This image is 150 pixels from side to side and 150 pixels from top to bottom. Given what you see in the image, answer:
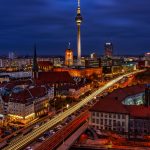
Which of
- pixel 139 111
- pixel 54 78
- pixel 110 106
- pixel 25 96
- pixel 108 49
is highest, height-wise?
pixel 108 49

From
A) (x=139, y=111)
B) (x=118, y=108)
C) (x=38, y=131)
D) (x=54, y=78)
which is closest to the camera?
(x=38, y=131)

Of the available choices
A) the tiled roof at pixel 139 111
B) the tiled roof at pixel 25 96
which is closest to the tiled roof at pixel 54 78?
the tiled roof at pixel 25 96

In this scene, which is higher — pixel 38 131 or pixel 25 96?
pixel 25 96

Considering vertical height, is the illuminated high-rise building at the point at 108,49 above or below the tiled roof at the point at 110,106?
above

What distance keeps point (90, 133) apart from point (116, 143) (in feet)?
4.62

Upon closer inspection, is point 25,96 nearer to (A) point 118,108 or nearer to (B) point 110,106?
(B) point 110,106

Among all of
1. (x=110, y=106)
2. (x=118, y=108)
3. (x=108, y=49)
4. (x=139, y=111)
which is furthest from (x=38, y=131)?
(x=108, y=49)

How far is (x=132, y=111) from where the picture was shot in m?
14.1

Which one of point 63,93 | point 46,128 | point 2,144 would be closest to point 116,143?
point 46,128

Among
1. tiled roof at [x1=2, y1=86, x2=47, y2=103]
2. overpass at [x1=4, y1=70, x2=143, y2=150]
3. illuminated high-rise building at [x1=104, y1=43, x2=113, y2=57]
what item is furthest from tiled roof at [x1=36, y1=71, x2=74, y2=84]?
illuminated high-rise building at [x1=104, y1=43, x2=113, y2=57]

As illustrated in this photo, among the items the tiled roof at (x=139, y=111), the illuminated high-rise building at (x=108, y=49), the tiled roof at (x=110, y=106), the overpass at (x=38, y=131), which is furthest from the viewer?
the illuminated high-rise building at (x=108, y=49)

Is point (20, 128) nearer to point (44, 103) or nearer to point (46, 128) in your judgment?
point (46, 128)

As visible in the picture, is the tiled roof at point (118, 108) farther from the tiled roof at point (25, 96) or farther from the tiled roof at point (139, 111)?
the tiled roof at point (25, 96)

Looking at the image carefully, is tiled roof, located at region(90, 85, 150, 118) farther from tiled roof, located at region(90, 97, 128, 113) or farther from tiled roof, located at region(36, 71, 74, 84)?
tiled roof, located at region(36, 71, 74, 84)
